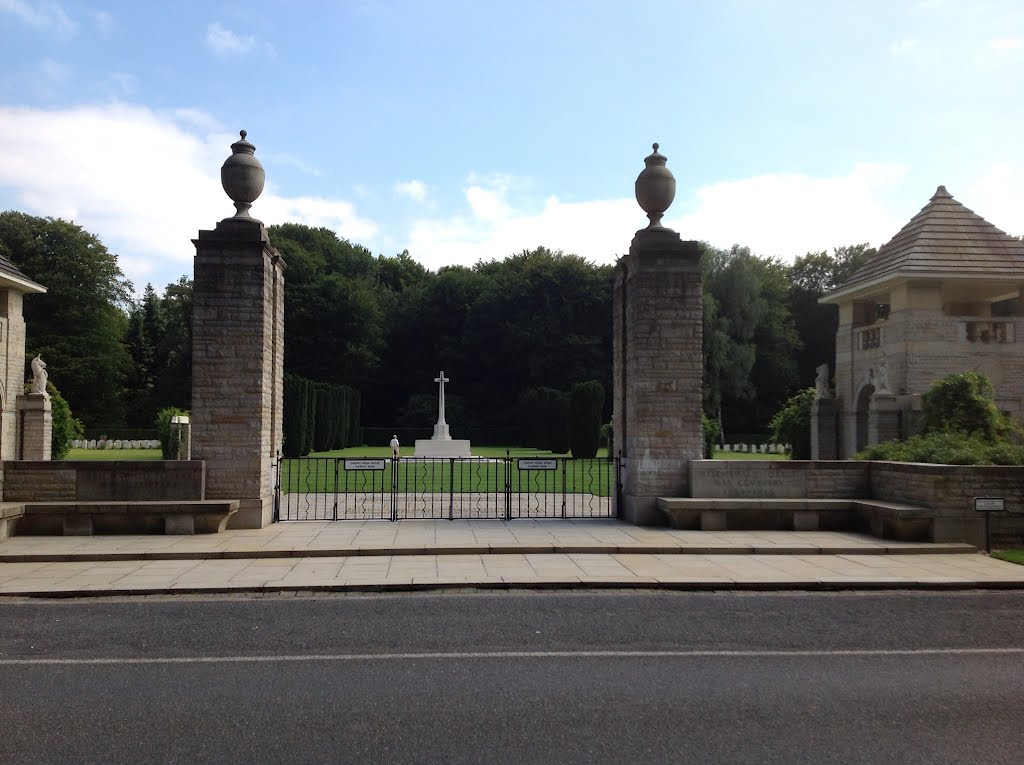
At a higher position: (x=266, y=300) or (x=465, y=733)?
(x=266, y=300)

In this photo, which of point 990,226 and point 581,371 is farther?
point 581,371

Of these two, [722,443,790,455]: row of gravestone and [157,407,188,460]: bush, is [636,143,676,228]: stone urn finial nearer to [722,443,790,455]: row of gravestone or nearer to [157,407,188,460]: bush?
[157,407,188,460]: bush

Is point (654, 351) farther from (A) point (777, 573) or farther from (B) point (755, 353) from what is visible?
(B) point (755, 353)

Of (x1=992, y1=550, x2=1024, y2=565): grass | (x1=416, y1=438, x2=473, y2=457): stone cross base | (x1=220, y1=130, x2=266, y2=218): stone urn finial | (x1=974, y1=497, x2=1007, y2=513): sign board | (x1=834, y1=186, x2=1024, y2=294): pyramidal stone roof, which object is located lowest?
(x1=992, y1=550, x2=1024, y2=565): grass

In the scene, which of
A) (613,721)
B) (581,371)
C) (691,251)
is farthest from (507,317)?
(613,721)

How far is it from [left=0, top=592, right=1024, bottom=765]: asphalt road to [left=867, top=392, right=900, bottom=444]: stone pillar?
15773 millimetres

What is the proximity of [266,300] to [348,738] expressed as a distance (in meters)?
9.21

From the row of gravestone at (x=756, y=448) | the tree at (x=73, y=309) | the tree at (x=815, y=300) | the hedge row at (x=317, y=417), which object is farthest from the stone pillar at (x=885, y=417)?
the tree at (x=73, y=309)

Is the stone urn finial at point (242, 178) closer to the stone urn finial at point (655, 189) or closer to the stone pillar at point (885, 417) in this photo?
the stone urn finial at point (655, 189)

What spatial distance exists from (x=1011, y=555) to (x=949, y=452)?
2.20 meters

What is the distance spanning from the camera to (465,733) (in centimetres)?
449

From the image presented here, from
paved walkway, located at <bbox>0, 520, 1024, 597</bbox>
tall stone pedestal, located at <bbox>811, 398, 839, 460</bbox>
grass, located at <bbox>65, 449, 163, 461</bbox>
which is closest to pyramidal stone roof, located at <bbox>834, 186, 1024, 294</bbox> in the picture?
tall stone pedestal, located at <bbox>811, 398, 839, 460</bbox>

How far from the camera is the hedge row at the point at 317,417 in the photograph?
36188mm

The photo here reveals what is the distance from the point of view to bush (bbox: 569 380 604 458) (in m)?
36.2
